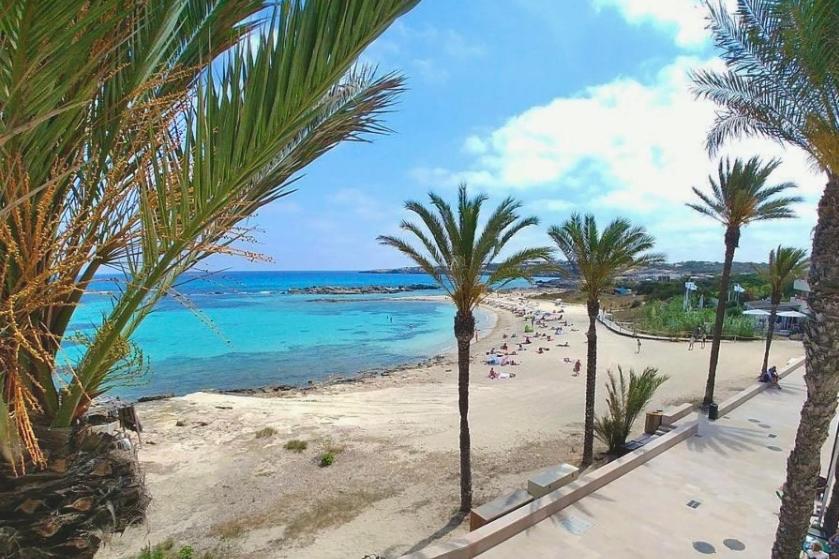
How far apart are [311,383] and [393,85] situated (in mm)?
24442

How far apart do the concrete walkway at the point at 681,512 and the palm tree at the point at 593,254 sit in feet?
7.78

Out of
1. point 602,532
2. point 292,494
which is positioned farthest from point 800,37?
point 292,494

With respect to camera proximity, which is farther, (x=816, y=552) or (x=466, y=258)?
(x=466, y=258)

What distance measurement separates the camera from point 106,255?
2.26 metres

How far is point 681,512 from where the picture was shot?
690 centimetres

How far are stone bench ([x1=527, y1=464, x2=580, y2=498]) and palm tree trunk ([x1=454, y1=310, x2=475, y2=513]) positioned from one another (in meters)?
1.53

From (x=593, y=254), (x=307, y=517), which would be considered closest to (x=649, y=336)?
(x=593, y=254)

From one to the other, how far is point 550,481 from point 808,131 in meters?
6.00

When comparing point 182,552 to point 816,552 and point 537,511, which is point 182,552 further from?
point 816,552

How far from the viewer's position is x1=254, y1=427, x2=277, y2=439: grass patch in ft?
45.4

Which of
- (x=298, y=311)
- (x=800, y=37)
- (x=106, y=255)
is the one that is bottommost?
(x=298, y=311)

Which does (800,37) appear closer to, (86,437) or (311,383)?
(86,437)

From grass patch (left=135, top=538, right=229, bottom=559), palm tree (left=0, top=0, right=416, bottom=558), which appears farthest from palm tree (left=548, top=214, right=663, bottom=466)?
palm tree (left=0, top=0, right=416, bottom=558)

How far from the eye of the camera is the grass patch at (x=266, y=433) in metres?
13.8
